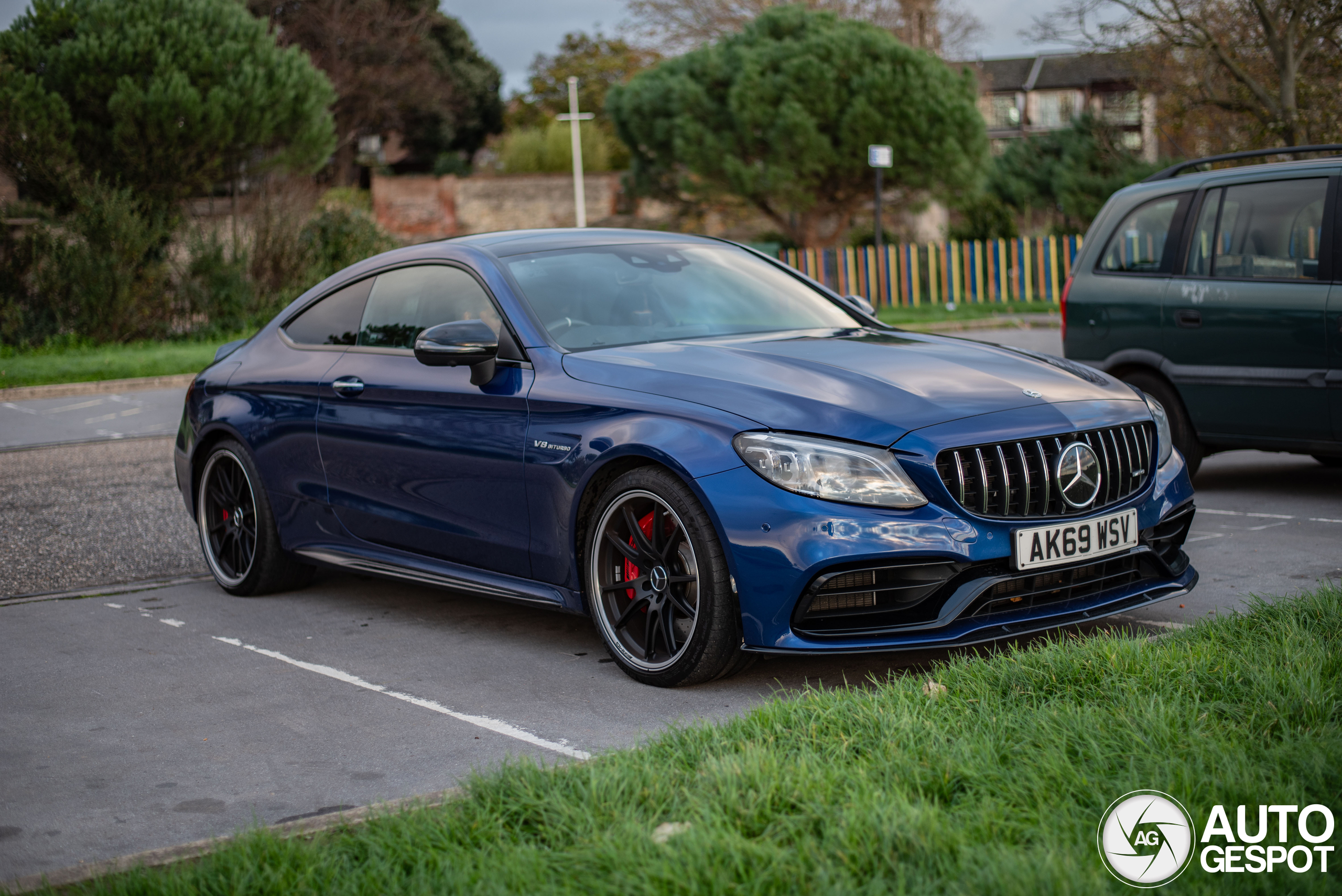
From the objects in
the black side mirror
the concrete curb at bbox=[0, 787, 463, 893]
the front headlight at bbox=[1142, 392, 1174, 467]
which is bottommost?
the concrete curb at bbox=[0, 787, 463, 893]

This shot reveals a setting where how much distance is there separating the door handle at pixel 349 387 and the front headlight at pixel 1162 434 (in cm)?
308

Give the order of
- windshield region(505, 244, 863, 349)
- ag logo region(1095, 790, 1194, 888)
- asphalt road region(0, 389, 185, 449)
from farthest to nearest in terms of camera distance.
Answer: asphalt road region(0, 389, 185, 449) < windshield region(505, 244, 863, 349) < ag logo region(1095, 790, 1194, 888)

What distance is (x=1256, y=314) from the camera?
7250 millimetres

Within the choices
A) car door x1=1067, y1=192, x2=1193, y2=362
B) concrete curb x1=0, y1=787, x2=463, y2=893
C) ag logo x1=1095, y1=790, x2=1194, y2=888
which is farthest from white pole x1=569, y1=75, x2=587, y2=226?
ag logo x1=1095, y1=790, x2=1194, y2=888

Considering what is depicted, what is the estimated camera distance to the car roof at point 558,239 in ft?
18.5

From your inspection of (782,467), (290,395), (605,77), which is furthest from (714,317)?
(605,77)

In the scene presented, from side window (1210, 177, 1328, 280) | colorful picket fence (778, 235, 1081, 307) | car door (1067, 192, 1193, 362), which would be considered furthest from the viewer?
colorful picket fence (778, 235, 1081, 307)

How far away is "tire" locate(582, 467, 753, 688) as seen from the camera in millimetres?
4301

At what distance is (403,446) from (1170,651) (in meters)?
2.94

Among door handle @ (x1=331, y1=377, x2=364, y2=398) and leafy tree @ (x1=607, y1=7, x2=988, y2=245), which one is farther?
leafy tree @ (x1=607, y1=7, x2=988, y2=245)

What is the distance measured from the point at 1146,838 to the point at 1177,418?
5.37m

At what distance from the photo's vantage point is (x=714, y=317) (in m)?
5.47

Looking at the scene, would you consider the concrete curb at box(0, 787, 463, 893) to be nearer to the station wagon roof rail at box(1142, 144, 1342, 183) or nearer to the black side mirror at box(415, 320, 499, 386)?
the black side mirror at box(415, 320, 499, 386)

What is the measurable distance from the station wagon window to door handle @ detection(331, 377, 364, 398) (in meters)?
4.63
